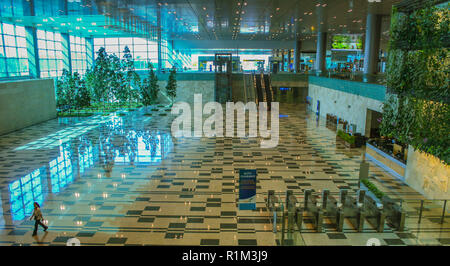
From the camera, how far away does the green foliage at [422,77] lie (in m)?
7.35

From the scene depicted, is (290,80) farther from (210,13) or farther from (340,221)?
(340,221)

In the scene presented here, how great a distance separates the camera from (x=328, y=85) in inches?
983

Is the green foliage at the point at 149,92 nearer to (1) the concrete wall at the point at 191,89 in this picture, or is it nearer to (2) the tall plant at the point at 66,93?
(1) the concrete wall at the point at 191,89

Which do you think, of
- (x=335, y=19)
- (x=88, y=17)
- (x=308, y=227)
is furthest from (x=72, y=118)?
(x=308, y=227)

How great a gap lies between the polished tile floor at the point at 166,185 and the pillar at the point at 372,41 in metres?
8.03

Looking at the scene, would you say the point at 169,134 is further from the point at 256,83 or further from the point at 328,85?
the point at 256,83

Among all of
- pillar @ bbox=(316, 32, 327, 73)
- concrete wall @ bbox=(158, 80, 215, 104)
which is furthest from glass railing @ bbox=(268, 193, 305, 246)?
pillar @ bbox=(316, 32, 327, 73)

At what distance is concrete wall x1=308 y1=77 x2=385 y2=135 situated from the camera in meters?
16.5

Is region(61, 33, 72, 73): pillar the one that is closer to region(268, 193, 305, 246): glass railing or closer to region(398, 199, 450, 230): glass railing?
region(268, 193, 305, 246): glass railing

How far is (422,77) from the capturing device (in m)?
7.68

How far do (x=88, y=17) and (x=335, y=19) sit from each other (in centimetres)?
1687

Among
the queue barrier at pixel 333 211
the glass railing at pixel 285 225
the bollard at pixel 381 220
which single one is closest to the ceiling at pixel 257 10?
the queue barrier at pixel 333 211

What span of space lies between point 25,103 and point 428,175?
2155 cm
